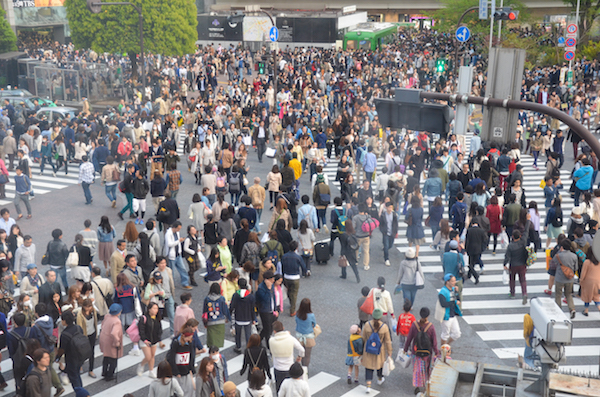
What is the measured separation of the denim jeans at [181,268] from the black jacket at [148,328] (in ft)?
11.1

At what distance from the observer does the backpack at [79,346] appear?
10.3 m

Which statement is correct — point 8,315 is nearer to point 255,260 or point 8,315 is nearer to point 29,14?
point 255,260

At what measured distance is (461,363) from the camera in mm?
8227

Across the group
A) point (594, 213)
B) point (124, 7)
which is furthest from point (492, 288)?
point (124, 7)

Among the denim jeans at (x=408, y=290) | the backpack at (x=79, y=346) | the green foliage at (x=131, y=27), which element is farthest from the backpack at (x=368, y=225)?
the green foliage at (x=131, y=27)

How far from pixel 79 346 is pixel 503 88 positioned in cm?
731

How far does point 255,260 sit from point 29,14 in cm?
5392

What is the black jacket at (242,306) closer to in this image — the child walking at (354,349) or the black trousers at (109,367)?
the child walking at (354,349)

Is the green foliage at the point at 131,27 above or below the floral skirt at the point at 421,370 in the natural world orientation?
above

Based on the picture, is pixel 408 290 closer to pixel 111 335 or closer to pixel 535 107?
pixel 535 107

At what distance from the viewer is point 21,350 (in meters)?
10.3

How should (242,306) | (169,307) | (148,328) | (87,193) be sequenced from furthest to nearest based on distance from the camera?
(87,193), (169,307), (242,306), (148,328)

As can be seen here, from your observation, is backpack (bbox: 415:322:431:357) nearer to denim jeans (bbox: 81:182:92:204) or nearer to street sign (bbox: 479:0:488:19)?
denim jeans (bbox: 81:182:92:204)

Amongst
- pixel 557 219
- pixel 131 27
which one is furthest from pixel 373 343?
pixel 131 27
